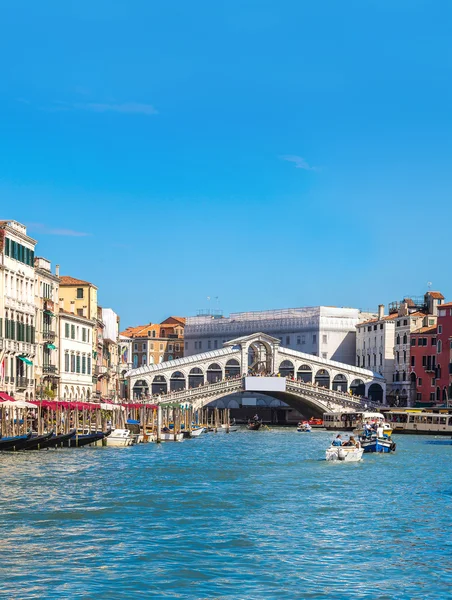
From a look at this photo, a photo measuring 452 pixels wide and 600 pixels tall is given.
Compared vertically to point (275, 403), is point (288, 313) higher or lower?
higher

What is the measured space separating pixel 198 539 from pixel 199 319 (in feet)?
317

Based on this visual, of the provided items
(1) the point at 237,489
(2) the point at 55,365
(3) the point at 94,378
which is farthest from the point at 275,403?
(1) the point at 237,489

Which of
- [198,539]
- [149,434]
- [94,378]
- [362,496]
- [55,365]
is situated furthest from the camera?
[94,378]

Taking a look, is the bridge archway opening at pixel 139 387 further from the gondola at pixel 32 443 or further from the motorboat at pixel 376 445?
the gondola at pixel 32 443

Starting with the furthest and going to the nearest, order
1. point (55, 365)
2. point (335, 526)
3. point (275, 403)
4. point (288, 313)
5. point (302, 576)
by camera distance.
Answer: point (288, 313) → point (275, 403) → point (55, 365) → point (335, 526) → point (302, 576)

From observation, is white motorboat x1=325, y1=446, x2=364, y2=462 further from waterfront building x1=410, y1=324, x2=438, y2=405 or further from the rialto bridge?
waterfront building x1=410, y1=324, x2=438, y2=405

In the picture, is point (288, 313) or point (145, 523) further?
point (288, 313)

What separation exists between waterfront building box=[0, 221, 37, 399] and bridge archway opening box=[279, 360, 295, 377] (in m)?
41.4

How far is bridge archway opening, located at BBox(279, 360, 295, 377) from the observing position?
94756 mm

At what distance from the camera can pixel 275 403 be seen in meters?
103

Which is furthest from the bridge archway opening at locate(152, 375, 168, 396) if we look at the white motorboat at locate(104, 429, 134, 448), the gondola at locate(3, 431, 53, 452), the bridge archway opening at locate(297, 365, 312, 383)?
the gondola at locate(3, 431, 53, 452)

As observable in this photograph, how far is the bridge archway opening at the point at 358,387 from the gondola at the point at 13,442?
5508 centimetres

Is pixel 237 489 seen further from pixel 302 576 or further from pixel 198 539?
pixel 302 576

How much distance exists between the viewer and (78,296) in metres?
72.1
